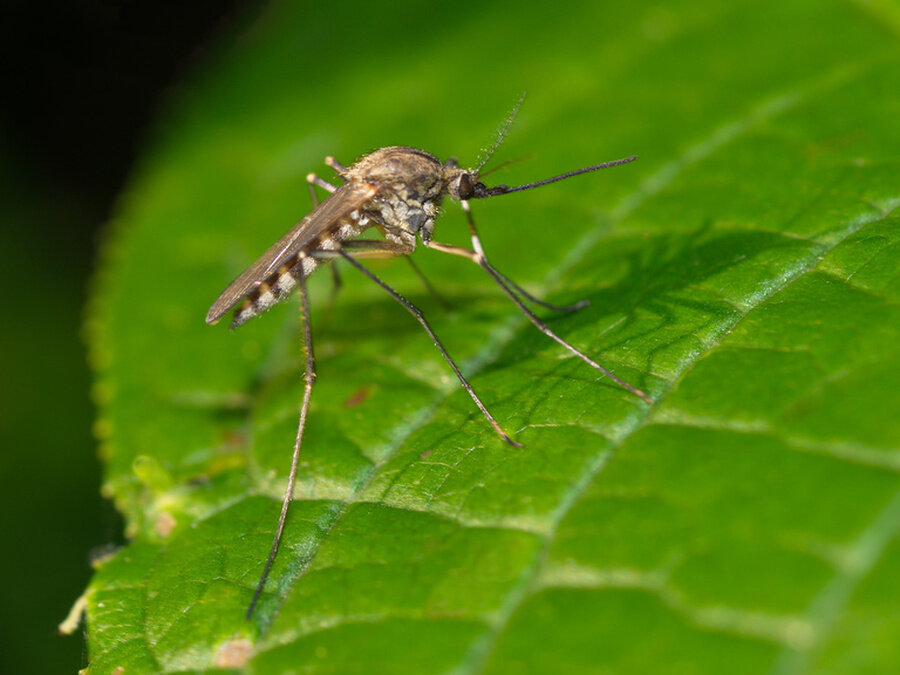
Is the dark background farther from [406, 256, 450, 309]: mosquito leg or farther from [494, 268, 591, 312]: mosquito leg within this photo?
[494, 268, 591, 312]: mosquito leg

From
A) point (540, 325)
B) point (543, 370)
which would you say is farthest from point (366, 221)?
point (543, 370)

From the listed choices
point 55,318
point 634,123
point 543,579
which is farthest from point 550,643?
point 55,318

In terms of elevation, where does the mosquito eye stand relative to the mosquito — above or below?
below

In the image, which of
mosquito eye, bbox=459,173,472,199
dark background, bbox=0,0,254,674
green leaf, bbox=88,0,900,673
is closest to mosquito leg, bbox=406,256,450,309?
green leaf, bbox=88,0,900,673

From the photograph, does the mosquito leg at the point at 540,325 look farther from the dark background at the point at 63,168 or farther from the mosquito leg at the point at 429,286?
the dark background at the point at 63,168

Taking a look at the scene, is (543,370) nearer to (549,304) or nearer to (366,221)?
(549,304)

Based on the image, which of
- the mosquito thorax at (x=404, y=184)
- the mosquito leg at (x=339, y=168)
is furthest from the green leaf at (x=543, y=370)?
the mosquito leg at (x=339, y=168)

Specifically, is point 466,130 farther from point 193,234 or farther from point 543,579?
point 543,579
